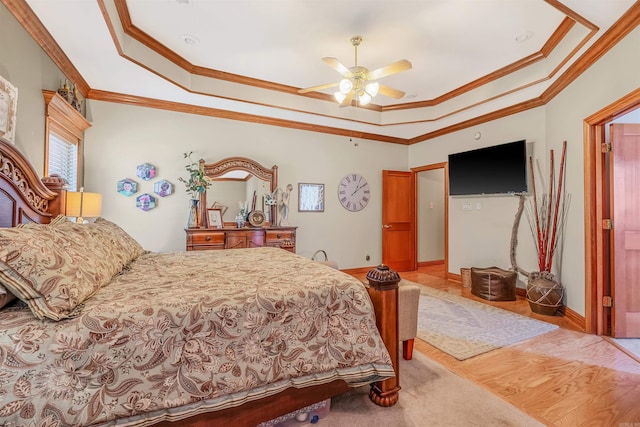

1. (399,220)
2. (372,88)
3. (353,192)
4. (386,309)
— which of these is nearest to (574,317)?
(386,309)

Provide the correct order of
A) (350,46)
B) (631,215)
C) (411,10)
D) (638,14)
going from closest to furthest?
(638,14) < (411,10) < (631,215) < (350,46)

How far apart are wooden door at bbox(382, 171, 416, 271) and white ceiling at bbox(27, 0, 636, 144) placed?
171 centimetres

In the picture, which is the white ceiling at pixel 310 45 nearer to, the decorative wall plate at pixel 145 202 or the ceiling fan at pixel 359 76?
the ceiling fan at pixel 359 76

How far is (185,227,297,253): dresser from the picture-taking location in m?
3.90

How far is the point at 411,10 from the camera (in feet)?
8.26

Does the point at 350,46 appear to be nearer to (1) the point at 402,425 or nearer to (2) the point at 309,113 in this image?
(2) the point at 309,113

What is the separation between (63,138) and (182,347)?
127 inches

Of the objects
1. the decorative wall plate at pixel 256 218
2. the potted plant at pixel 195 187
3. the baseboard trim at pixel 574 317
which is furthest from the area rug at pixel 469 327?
the potted plant at pixel 195 187

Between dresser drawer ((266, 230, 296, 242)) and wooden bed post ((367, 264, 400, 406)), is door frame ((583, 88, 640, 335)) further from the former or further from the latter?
dresser drawer ((266, 230, 296, 242))

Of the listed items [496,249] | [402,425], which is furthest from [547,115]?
[402,425]

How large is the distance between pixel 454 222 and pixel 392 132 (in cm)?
196

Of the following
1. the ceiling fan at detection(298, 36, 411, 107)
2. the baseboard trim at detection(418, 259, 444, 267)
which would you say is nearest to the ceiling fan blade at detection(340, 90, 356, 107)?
the ceiling fan at detection(298, 36, 411, 107)

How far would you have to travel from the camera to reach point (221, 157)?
14.5ft

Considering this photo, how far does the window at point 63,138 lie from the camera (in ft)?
8.90
